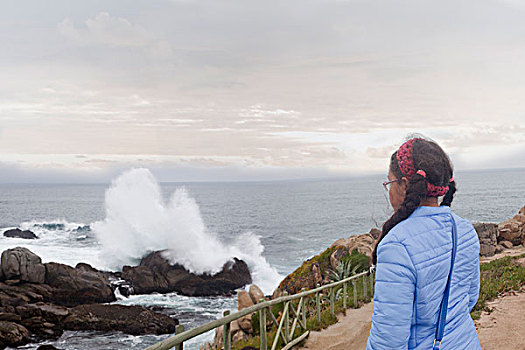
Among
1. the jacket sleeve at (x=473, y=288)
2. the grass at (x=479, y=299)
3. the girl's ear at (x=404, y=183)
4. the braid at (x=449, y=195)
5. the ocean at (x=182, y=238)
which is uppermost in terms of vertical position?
the girl's ear at (x=404, y=183)

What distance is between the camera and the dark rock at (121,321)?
17.7 metres

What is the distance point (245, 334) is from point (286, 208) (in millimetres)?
76560

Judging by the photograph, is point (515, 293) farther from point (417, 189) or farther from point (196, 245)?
point (196, 245)

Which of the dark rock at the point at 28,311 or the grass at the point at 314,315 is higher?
the grass at the point at 314,315

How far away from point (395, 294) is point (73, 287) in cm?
2349

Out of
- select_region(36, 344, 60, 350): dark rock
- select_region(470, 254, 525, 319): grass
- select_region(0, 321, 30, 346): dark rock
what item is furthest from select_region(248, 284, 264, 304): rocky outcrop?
select_region(0, 321, 30, 346): dark rock

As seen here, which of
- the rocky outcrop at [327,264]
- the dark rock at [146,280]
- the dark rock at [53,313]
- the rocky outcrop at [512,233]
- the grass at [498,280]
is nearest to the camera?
the grass at [498,280]

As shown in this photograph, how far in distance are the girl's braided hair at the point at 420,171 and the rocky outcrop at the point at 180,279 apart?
2345 centimetres

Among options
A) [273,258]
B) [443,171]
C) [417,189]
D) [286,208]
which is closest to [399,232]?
[417,189]

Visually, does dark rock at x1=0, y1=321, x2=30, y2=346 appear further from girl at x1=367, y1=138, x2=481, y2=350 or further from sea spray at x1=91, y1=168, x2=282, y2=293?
girl at x1=367, y1=138, x2=481, y2=350

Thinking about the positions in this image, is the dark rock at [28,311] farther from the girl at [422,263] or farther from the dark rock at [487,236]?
the girl at [422,263]

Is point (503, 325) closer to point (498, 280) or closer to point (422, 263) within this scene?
point (498, 280)

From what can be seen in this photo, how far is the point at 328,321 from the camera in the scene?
814cm

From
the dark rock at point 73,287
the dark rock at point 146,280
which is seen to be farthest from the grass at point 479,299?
the dark rock at point 146,280
